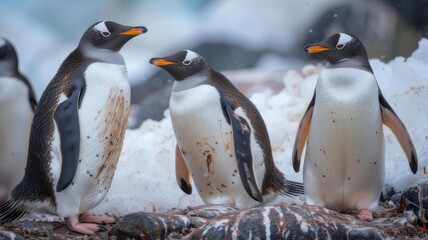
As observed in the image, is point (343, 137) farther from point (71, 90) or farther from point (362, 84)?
point (71, 90)

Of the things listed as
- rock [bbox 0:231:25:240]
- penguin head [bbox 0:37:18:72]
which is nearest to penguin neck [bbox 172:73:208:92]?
rock [bbox 0:231:25:240]

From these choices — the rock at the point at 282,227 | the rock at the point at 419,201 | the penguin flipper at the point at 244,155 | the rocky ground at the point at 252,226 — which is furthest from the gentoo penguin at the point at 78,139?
the rock at the point at 419,201

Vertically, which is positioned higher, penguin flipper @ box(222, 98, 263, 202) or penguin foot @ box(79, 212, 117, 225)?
penguin flipper @ box(222, 98, 263, 202)

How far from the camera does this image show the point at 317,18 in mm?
5465

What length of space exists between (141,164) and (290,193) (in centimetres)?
124

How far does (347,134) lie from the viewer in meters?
3.55

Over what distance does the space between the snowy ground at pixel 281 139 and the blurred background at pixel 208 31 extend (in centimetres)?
16

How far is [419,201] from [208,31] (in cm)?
286

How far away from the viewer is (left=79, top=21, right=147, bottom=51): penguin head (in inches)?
145

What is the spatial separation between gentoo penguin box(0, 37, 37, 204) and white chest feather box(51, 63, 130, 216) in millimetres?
1125

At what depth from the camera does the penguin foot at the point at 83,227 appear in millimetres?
3346

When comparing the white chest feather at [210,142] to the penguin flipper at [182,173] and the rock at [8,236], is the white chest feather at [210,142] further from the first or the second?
the rock at [8,236]

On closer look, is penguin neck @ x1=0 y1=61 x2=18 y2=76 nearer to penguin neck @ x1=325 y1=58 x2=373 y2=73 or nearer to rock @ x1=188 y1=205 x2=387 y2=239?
penguin neck @ x1=325 y1=58 x2=373 y2=73

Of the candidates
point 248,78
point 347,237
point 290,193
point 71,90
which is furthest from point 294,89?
point 347,237
